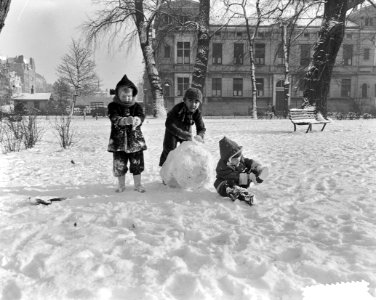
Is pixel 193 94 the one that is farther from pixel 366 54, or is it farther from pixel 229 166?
pixel 366 54

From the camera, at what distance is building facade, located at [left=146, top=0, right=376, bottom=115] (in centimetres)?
3866

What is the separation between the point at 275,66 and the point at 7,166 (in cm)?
3578

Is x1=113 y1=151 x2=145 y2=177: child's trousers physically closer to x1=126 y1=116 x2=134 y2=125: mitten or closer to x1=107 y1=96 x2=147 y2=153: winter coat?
x1=107 y1=96 x2=147 y2=153: winter coat

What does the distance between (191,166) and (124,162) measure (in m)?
0.90

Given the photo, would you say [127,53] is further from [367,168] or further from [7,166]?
[367,168]

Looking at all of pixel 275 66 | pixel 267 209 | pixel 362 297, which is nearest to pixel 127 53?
pixel 267 209

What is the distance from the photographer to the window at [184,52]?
38.6 meters

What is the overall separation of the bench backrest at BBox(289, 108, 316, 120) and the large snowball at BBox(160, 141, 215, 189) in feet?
29.7

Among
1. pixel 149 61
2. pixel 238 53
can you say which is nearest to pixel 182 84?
pixel 238 53

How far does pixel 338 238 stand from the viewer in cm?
304

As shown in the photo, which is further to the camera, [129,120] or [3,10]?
[129,120]

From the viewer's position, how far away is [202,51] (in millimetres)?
17078

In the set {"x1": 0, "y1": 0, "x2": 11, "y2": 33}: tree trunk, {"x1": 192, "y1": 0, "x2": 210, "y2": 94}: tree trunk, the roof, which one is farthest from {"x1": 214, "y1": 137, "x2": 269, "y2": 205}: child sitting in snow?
the roof

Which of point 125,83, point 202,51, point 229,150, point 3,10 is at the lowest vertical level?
point 229,150
